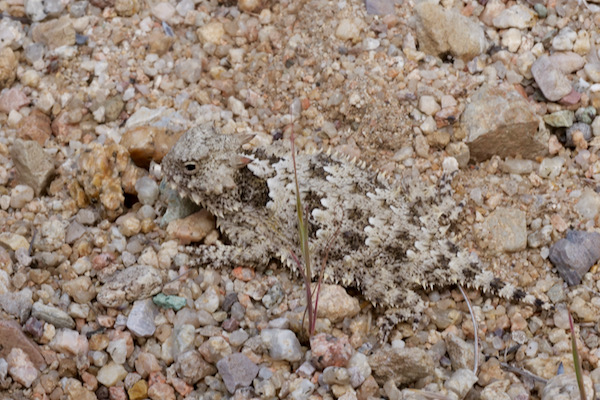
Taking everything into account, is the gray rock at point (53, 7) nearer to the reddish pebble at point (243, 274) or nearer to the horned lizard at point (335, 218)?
the horned lizard at point (335, 218)

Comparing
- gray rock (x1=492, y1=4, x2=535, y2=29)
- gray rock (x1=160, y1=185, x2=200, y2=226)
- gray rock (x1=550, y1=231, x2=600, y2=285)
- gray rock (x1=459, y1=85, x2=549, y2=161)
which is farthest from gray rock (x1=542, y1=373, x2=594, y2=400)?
gray rock (x1=492, y1=4, x2=535, y2=29)

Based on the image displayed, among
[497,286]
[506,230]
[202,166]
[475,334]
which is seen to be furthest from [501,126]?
[202,166]

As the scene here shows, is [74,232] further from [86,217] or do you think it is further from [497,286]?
[497,286]

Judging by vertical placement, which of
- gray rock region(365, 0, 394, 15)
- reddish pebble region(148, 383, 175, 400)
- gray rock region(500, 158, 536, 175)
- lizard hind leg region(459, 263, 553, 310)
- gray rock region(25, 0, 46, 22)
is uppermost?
gray rock region(365, 0, 394, 15)

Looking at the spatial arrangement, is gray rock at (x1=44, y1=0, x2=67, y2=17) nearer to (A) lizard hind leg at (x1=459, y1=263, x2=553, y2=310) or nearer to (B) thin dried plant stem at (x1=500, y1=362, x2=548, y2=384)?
(A) lizard hind leg at (x1=459, y1=263, x2=553, y2=310)

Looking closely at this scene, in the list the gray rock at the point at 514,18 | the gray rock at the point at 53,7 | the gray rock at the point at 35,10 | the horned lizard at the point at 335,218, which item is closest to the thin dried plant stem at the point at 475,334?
the horned lizard at the point at 335,218

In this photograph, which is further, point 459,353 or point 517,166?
point 517,166

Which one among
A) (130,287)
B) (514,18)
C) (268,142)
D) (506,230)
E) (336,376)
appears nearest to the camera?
(336,376)
